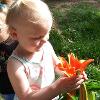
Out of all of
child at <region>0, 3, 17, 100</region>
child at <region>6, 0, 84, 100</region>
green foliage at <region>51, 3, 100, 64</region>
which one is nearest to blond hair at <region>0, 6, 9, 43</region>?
child at <region>0, 3, 17, 100</region>

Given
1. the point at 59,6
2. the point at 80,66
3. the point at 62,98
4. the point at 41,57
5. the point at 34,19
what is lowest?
the point at 59,6

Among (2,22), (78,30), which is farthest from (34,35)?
(78,30)

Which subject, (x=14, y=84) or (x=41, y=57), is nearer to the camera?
(x=14, y=84)

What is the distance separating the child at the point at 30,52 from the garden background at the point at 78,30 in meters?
1.64

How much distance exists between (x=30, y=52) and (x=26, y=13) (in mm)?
283

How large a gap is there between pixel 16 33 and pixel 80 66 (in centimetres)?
47

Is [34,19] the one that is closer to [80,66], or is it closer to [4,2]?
[80,66]

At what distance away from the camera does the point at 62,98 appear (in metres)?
2.36

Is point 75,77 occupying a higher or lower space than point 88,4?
higher

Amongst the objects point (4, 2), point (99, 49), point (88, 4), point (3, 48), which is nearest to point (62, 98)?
point (3, 48)

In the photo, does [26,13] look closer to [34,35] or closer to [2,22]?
[34,35]

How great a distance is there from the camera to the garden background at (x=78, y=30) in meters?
4.89

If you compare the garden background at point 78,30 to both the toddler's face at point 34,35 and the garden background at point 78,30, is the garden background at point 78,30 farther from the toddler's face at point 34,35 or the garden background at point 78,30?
the toddler's face at point 34,35

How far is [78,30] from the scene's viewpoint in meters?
5.71
